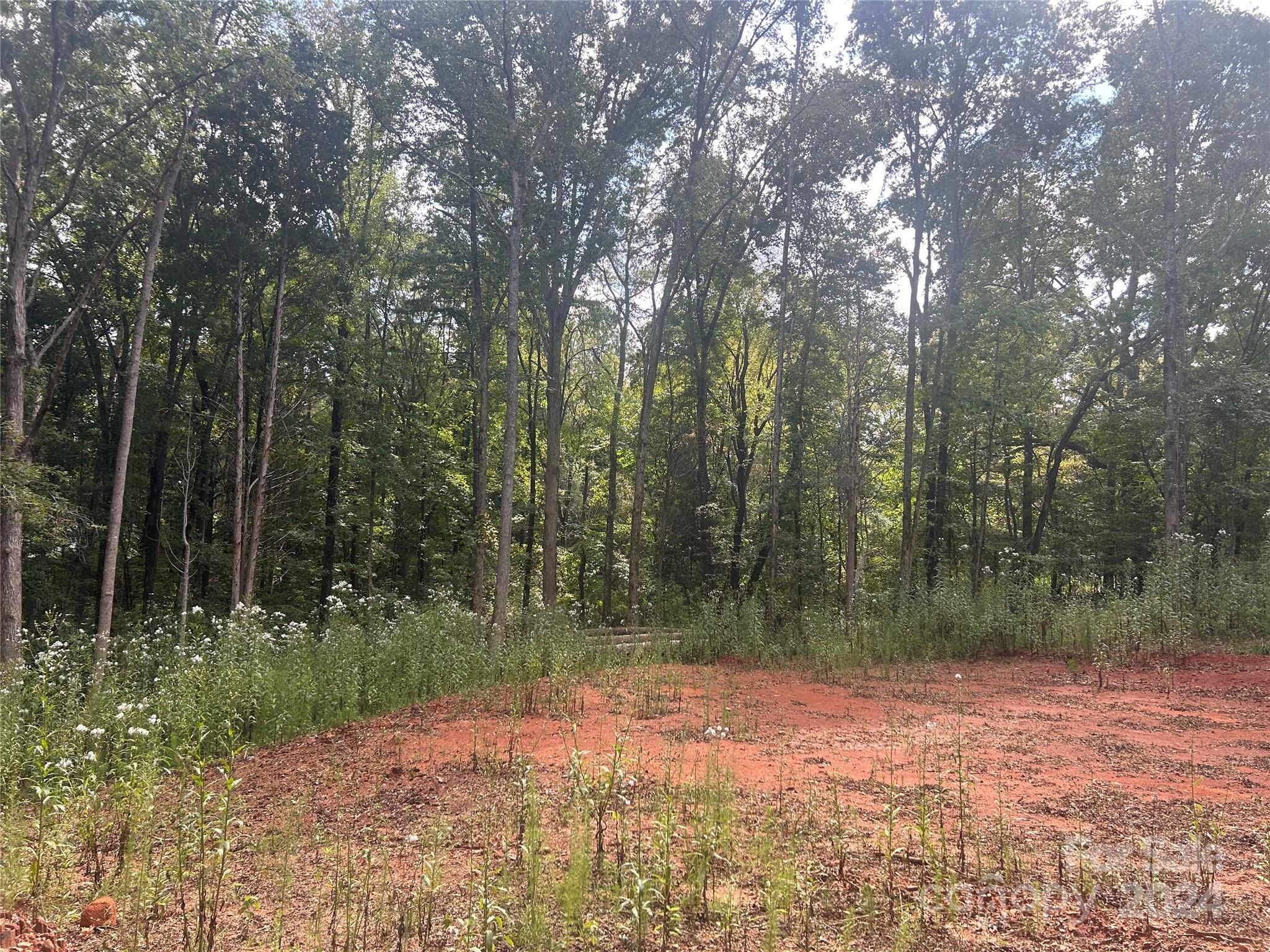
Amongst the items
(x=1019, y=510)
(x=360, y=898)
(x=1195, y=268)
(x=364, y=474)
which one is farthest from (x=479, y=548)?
(x=1019, y=510)

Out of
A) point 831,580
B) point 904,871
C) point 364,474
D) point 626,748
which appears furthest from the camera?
point 831,580

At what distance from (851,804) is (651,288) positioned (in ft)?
66.4

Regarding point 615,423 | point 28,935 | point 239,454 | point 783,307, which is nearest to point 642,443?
point 783,307

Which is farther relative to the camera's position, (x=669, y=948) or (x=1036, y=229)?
(x=1036, y=229)

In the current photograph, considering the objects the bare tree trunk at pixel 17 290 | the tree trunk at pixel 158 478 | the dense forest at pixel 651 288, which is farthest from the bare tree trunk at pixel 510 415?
the tree trunk at pixel 158 478

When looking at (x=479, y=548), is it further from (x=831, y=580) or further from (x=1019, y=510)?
(x=1019, y=510)

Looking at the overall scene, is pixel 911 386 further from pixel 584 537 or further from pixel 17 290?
pixel 17 290

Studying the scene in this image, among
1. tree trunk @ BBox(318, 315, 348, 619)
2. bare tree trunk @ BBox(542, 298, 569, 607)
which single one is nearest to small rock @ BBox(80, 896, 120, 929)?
bare tree trunk @ BBox(542, 298, 569, 607)

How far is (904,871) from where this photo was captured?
3035mm

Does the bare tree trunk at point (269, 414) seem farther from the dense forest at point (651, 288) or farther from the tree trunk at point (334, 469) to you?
the tree trunk at point (334, 469)

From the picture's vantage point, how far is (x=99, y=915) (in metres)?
2.79

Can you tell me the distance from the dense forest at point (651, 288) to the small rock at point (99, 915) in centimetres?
652

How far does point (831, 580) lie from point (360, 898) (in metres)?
23.4

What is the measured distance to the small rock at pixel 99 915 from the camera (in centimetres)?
276
